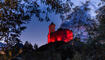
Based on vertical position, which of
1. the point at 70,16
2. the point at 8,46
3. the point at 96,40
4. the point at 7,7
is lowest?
the point at 96,40

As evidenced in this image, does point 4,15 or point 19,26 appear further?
point 19,26

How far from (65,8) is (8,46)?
4.19 m

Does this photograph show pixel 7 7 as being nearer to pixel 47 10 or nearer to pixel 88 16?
pixel 47 10

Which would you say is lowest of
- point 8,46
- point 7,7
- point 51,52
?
point 51,52

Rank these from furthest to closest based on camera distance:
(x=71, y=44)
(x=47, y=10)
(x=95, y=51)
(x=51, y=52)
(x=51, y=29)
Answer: (x=51, y=29) → (x=47, y=10) → (x=71, y=44) → (x=95, y=51) → (x=51, y=52)

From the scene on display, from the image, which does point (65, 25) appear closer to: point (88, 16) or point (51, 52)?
point (88, 16)

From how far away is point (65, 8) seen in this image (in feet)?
29.9

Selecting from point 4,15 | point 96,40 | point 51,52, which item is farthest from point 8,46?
point 51,52

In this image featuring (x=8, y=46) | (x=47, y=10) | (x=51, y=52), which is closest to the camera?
(x=51, y=52)

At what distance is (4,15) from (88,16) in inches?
183

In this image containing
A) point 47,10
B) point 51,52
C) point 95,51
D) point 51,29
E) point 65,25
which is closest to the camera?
point 51,52

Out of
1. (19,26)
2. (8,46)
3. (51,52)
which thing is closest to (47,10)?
(19,26)

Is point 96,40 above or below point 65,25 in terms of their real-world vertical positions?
below

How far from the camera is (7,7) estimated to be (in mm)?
8391
